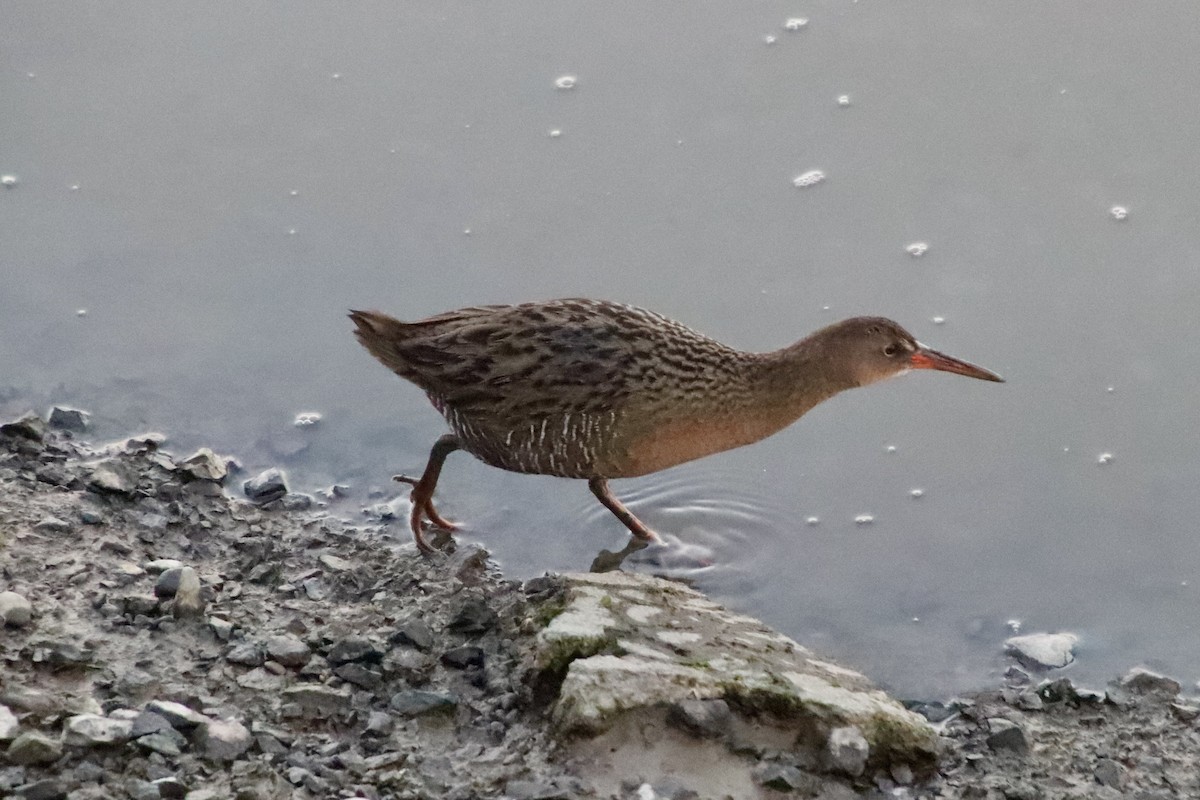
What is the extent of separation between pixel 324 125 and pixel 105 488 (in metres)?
2.16

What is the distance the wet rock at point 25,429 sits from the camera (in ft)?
13.9

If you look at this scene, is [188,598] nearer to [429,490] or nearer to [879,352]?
[429,490]

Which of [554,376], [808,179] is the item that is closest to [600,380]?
[554,376]

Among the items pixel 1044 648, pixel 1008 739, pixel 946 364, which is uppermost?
pixel 946 364

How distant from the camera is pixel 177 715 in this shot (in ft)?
9.82

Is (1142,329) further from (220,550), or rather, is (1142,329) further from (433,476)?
(220,550)

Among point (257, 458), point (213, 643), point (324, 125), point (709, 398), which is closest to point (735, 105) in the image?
point (324, 125)

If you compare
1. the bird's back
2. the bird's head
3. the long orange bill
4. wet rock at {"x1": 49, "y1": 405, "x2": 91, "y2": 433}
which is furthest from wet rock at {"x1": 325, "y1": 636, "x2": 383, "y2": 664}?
the long orange bill

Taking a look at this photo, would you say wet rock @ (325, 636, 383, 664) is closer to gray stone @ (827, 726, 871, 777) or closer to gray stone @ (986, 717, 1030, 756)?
gray stone @ (827, 726, 871, 777)

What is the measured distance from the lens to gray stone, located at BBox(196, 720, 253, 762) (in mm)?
2943

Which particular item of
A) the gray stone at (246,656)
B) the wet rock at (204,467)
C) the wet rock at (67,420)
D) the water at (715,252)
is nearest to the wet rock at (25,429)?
the wet rock at (67,420)

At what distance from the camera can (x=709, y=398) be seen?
13.8 feet

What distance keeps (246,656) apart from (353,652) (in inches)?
8.7

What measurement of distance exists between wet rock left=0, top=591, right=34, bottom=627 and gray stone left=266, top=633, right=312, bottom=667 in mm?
486
